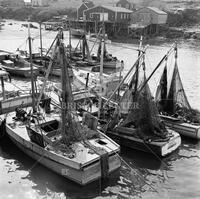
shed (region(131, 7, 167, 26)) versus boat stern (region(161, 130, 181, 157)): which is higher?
shed (region(131, 7, 167, 26))

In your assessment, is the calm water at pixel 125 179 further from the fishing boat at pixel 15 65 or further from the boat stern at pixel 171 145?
the fishing boat at pixel 15 65

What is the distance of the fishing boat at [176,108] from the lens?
2150 cm

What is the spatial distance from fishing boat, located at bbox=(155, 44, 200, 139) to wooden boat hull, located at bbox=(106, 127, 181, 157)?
92.5 inches

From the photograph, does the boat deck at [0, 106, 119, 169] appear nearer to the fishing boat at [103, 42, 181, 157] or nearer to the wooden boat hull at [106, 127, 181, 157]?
the wooden boat hull at [106, 127, 181, 157]

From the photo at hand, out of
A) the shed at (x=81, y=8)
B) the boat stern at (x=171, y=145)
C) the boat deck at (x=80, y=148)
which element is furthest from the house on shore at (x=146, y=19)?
the boat deck at (x=80, y=148)

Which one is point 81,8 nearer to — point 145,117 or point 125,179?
point 145,117

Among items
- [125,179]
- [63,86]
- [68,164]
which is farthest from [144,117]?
[68,164]

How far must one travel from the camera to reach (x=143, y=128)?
19.5 meters

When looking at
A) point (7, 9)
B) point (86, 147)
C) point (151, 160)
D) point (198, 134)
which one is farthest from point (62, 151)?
point (7, 9)

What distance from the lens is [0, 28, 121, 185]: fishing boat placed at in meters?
15.5

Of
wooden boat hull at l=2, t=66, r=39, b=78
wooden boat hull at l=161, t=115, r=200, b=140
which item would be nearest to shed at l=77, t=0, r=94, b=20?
wooden boat hull at l=2, t=66, r=39, b=78

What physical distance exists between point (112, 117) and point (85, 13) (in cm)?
7197

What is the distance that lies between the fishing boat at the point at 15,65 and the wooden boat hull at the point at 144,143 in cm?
2115

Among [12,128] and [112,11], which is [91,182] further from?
[112,11]
